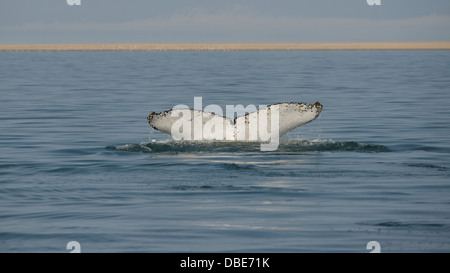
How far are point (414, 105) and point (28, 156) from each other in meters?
18.7

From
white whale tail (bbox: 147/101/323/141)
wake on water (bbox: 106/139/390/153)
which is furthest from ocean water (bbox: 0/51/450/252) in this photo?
white whale tail (bbox: 147/101/323/141)

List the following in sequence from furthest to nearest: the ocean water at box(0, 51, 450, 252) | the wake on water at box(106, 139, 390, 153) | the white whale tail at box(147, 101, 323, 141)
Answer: the wake on water at box(106, 139, 390, 153) → the white whale tail at box(147, 101, 323, 141) → the ocean water at box(0, 51, 450, 252)

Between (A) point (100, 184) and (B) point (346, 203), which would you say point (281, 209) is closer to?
(B) point (346, 203)

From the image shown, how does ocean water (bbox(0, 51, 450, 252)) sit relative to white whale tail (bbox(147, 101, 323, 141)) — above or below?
below

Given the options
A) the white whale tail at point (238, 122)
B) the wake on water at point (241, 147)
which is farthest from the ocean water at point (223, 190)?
the white whale tail at point (238, 122)

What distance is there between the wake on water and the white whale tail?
0.18 m

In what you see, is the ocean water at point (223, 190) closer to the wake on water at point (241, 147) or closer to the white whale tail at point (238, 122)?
the wake on water at point (241, 147)

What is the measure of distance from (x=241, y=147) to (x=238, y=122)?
107 centimetres

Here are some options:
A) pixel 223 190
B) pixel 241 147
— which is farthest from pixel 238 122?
pixel 223 190

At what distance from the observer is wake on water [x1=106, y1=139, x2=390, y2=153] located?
1792 cm

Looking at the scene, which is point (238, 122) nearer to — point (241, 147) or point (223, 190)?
point (241, 147)

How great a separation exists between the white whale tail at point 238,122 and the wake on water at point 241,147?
7.0 inches

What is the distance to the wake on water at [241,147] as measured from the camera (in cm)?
1792

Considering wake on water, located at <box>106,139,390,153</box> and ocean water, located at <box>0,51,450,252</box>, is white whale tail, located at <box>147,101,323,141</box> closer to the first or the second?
wake on water, located at <box>106,139,390,153</box>
